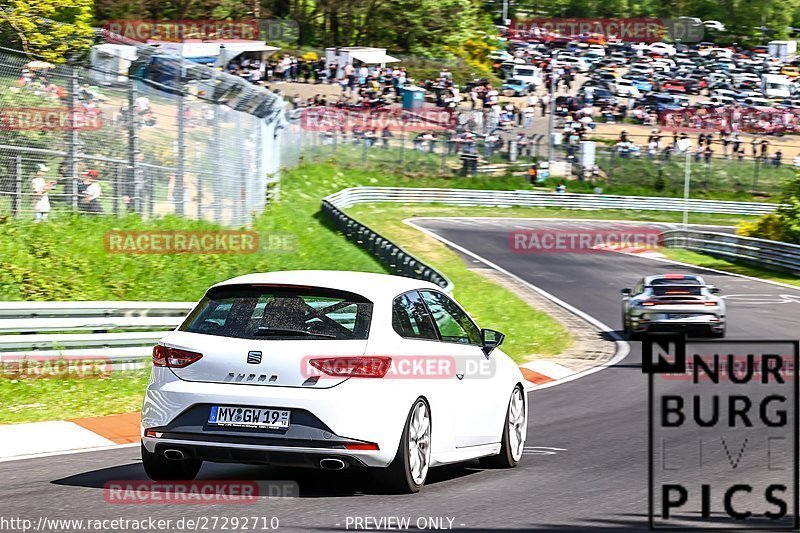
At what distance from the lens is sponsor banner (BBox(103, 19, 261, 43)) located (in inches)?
2430

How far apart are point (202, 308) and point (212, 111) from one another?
16.1m

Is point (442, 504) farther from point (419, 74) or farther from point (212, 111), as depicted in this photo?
point (419, 74)

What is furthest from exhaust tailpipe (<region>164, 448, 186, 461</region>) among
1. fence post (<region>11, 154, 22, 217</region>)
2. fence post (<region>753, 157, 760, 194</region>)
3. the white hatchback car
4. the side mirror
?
fence post (<region>753, 157, 760, 194</region>)

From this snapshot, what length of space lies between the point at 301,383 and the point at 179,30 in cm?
6017

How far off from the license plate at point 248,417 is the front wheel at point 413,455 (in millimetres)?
742

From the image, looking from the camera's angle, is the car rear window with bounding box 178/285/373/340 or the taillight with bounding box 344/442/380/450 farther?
the car rear window with bounding box 178/285/373/340

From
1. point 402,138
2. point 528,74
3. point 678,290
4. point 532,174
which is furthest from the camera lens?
point 528,74

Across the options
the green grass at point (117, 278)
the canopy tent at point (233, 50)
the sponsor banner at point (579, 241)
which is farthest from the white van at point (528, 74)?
the green grass at point (117, 278)

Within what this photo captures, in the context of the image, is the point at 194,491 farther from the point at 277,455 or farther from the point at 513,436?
the point at 513,436

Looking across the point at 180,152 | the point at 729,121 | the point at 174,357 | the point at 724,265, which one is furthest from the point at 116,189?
the point at 729,121

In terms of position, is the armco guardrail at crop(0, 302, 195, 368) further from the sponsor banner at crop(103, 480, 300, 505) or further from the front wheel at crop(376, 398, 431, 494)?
the front wheel at crop(376, 398, 431, 494)

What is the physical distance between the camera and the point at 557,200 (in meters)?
56.4

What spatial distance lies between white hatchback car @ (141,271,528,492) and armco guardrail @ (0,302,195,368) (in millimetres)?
5383

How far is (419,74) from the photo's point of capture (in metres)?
77.5
